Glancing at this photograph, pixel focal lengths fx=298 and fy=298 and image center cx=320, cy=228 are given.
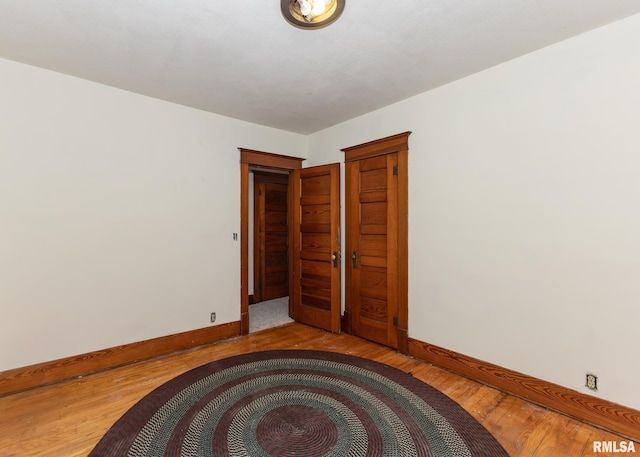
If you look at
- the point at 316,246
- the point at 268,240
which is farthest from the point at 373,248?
the point at 268,240

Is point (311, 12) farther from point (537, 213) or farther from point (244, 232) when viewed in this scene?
point (244, 232)

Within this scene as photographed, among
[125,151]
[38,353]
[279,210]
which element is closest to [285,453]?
[38,353]

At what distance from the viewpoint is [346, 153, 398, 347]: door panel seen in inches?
128

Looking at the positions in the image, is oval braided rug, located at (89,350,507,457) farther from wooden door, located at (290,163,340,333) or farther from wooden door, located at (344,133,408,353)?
wooden door, located at (290,163,340,333)

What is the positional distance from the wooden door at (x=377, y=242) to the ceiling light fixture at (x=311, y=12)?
62.1 inches

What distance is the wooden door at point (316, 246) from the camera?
376 cm

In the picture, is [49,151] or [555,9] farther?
[49,151]

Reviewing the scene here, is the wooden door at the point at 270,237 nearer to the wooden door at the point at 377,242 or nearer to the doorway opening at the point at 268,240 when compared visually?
the doorway opening at the point at 268,240

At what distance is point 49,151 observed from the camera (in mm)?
2561

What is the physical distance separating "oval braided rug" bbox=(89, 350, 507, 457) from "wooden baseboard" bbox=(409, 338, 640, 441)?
430mm

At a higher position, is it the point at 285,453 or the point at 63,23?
the point at 63,23

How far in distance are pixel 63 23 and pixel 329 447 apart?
317cm

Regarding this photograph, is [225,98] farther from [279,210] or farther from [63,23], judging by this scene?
[279,210]

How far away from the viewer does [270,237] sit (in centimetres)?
550
